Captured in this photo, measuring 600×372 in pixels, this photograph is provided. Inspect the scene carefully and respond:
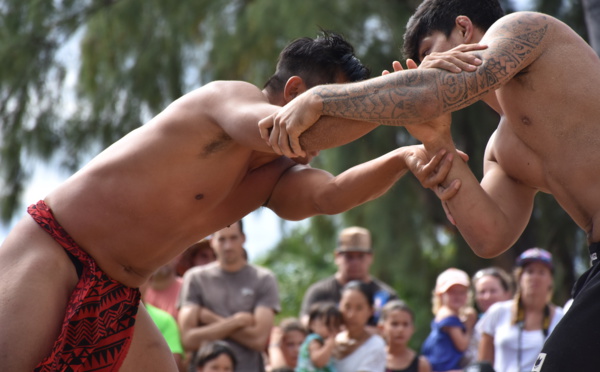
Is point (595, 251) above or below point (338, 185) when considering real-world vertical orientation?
below

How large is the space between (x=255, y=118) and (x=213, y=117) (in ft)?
0.84

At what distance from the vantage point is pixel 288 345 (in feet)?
21.0

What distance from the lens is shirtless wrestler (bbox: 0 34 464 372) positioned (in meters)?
3.26

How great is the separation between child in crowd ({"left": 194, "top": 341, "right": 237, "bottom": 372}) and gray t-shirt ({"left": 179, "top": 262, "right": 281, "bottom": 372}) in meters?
0.36

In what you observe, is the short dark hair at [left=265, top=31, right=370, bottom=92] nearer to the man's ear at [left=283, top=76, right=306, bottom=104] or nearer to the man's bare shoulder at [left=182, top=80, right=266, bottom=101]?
Result: the man's ear at [left=283, top=76, right=306, bottom=104]

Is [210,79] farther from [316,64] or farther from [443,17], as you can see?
[443,17]

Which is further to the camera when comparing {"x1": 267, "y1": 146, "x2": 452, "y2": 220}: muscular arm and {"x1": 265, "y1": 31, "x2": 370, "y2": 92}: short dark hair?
{"x1": 265, "y1": 31, "x2": 370, "y2": 92}: short dark hair

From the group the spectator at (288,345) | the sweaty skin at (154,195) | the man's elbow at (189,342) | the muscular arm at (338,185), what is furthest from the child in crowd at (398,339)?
the sweaty skin at (154,195)

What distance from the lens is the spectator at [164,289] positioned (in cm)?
656

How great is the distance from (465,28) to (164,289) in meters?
3.91

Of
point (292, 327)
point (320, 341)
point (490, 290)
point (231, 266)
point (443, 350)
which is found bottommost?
point (443, 350)

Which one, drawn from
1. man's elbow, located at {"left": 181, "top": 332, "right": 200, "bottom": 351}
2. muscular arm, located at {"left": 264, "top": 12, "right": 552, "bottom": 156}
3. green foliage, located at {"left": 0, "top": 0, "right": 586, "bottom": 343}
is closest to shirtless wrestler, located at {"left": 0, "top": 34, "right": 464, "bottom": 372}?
muscular arm, located at {"left": 264, "top": 12, "right": 552, "bottom": 156}

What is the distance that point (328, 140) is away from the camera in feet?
10.2

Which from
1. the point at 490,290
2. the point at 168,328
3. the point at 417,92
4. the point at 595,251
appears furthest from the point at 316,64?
the point at 490,290
